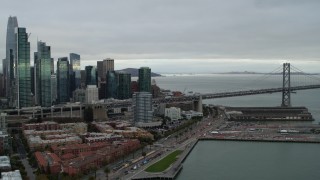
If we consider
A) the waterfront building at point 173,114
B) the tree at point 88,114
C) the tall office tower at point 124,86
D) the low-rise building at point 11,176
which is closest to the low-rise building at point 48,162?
the low-rise building at point 11,176

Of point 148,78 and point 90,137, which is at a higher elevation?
point 148,78

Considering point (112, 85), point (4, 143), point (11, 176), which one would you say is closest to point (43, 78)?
point (112, 85)

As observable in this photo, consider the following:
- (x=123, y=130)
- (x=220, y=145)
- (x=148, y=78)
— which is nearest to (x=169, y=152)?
(x=220, y=145)

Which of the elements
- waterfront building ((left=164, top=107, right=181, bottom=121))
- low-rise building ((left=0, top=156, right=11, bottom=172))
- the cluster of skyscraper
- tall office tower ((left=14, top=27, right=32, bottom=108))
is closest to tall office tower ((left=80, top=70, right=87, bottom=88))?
the cluster of skyscraper

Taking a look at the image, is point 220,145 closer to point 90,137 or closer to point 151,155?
point 151,155

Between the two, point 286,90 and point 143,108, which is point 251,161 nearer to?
point 143,108

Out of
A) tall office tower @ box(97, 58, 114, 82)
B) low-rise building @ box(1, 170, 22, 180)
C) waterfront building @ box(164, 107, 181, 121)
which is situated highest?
tall office tower @ box(97, 58, 114, 82)

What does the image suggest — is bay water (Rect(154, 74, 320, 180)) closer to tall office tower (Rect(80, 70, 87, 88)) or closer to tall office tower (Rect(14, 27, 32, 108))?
tall office tower (Rect(14, 27, 32, 108))
